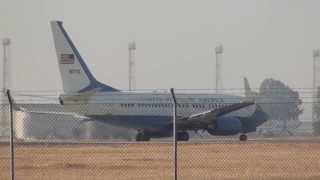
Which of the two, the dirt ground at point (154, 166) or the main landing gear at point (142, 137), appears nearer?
the dirt ground at point (154, 166)

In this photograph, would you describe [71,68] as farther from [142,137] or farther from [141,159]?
[141,159]

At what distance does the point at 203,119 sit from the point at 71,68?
29.0 feet

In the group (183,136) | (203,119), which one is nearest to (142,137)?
(183,136)

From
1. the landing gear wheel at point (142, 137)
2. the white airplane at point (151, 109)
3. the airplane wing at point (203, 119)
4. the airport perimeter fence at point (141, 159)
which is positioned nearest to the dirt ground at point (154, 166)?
the airport perimeter fence at point (141, 159)

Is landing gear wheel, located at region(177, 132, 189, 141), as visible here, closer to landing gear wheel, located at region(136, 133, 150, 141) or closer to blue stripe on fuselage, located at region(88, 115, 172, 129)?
blue stripe on fuselage, located at region(88, 115, 172, 129)

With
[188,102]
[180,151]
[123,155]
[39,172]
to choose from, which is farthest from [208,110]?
[39,172]

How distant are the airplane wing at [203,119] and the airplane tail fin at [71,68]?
15.8 ft

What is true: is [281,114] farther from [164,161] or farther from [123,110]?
[164,161]

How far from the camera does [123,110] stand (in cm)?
5856

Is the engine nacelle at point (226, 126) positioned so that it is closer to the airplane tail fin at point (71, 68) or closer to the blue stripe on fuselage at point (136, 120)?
the blue stripe on fuselage at point (136, 120)

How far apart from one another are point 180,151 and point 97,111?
17.2m

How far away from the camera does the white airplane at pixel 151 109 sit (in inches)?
2299

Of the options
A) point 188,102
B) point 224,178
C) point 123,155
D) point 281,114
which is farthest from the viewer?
point 281,114

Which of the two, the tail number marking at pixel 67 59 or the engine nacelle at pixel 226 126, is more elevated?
the tail number marking at pixel 67 59
